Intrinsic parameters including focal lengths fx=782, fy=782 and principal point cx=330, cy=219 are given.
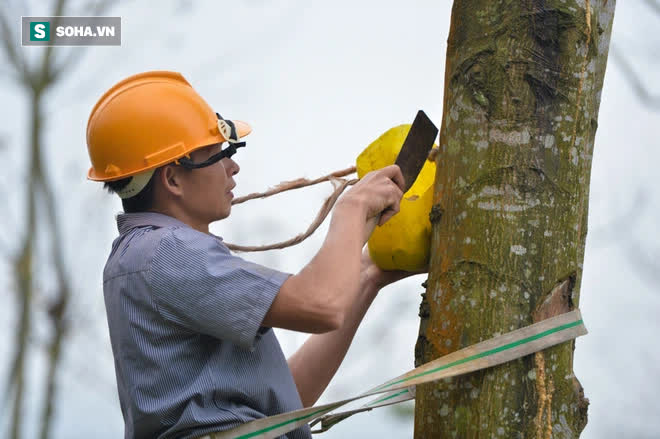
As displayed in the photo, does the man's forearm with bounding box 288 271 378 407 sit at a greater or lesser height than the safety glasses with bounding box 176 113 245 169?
lesser

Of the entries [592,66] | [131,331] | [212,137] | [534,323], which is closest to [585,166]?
[592,66]

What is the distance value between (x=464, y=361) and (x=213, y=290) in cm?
66

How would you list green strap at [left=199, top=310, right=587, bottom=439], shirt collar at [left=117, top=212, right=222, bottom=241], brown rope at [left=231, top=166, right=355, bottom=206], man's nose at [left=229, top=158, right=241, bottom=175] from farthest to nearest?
1. brown rope at [left=231, top=166, right=355, bottom=206]
2. man's nose at [left=229, top=158, right=241, bottom=175]
3. shirt collar at [left=117, top=212, right=222, bottom=241]
4. green strap at [left=199, top=310, right=587, bottom=439]

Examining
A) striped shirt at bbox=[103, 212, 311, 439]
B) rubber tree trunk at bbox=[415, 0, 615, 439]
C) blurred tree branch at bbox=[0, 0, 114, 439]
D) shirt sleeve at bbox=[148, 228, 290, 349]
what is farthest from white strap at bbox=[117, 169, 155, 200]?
blurred tree branch at bbox=[0, 0, 114, 439]

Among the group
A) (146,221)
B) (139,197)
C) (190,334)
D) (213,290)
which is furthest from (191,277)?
(139,197)

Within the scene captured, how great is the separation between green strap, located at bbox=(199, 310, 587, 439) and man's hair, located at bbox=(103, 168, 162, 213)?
68 centimetres

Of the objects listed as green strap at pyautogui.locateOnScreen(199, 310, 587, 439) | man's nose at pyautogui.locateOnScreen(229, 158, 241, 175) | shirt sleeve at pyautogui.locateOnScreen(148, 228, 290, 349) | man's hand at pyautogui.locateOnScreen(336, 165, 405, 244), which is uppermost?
man's nose at pyautogui.locateOnScreen(229, 158, 241, 175)

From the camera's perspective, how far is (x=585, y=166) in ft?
7.01

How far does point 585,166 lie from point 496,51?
15.7 inches

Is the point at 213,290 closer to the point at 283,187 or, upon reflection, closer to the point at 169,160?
the point at 169,160

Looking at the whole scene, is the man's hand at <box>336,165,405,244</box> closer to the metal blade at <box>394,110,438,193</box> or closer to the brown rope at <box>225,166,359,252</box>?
the metal blade at <box>394,110,438,193</box>

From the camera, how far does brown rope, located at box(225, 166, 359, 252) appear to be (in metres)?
2.64

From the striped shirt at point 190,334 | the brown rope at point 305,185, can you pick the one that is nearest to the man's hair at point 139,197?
the striped shirt at point 190,334

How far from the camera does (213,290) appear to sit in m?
1.85
